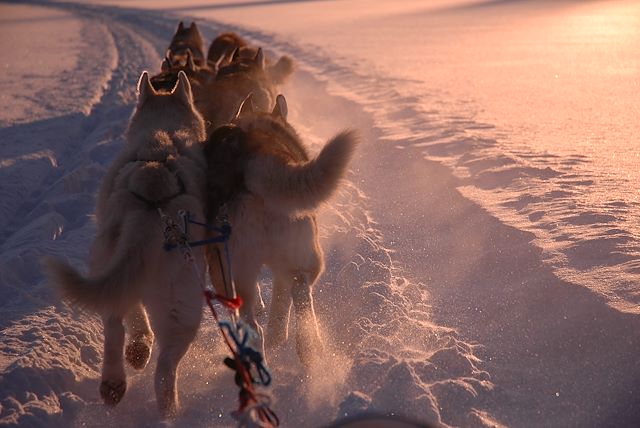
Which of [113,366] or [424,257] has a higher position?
[113,366]

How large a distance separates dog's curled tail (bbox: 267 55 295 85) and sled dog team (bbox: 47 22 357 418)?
375 cm

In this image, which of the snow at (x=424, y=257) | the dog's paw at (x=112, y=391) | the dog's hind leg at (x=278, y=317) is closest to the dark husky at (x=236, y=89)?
the snow at (x=424, y=257)

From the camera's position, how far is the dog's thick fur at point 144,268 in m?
3.53

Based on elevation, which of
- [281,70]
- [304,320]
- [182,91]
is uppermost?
[182,91]

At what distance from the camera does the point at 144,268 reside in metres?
3.63

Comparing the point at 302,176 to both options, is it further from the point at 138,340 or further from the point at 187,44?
the point at 187,44

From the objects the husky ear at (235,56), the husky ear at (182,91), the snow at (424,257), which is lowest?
the snow at (424,257)

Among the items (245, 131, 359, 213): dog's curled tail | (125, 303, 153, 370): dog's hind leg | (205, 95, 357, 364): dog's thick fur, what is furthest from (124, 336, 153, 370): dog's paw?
(245, 131, 359, 213): dog's curled tail

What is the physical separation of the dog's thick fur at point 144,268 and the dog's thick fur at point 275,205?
0.64ft

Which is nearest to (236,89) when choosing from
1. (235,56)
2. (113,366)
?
(235,56)

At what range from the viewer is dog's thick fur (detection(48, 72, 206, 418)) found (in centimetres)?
353

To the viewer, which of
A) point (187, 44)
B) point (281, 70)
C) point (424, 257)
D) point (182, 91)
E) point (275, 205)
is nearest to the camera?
point (275, 205)

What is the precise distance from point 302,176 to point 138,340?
1.44m

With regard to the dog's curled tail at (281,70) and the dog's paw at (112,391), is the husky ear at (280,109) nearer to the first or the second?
the dog's paw at (112,391)
